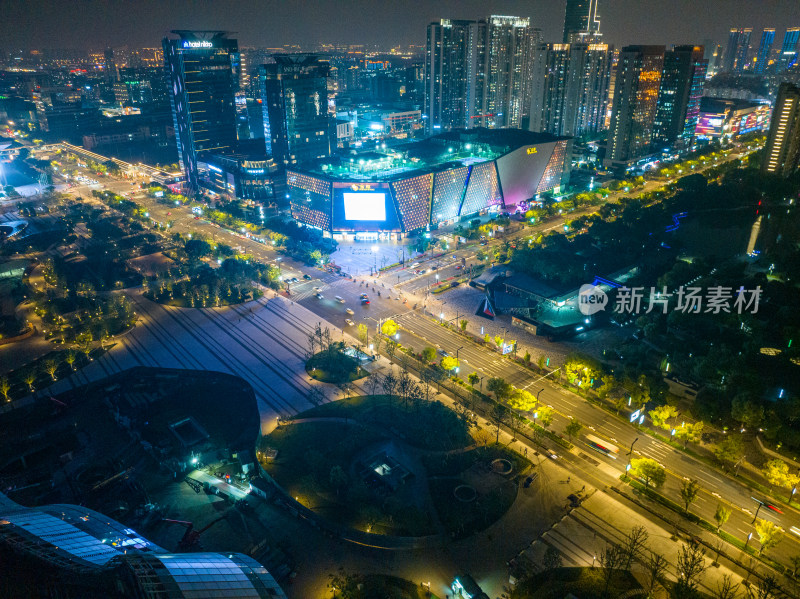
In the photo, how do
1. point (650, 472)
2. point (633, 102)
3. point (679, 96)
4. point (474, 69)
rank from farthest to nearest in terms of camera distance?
point (474, 69), point (679, 96), point (633, 102), point (650, 472)

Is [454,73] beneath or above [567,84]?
above

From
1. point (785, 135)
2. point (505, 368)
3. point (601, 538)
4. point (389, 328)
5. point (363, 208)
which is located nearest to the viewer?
point (601, 538)

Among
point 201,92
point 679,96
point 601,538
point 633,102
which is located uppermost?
point 201,92

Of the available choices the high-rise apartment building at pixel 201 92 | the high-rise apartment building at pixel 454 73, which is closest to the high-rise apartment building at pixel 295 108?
the high-rise apartment building at pixel 201 92

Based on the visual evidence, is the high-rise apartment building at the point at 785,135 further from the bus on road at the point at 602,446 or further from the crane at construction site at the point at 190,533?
the crane at construction site at the point at 190,533

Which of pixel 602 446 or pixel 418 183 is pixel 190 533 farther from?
pixel 418 183

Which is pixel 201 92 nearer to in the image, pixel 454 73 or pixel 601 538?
pixel 454 73

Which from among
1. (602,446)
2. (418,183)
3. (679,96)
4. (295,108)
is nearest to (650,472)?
(602,446)

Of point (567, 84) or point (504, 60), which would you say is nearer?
point (567, 84)
